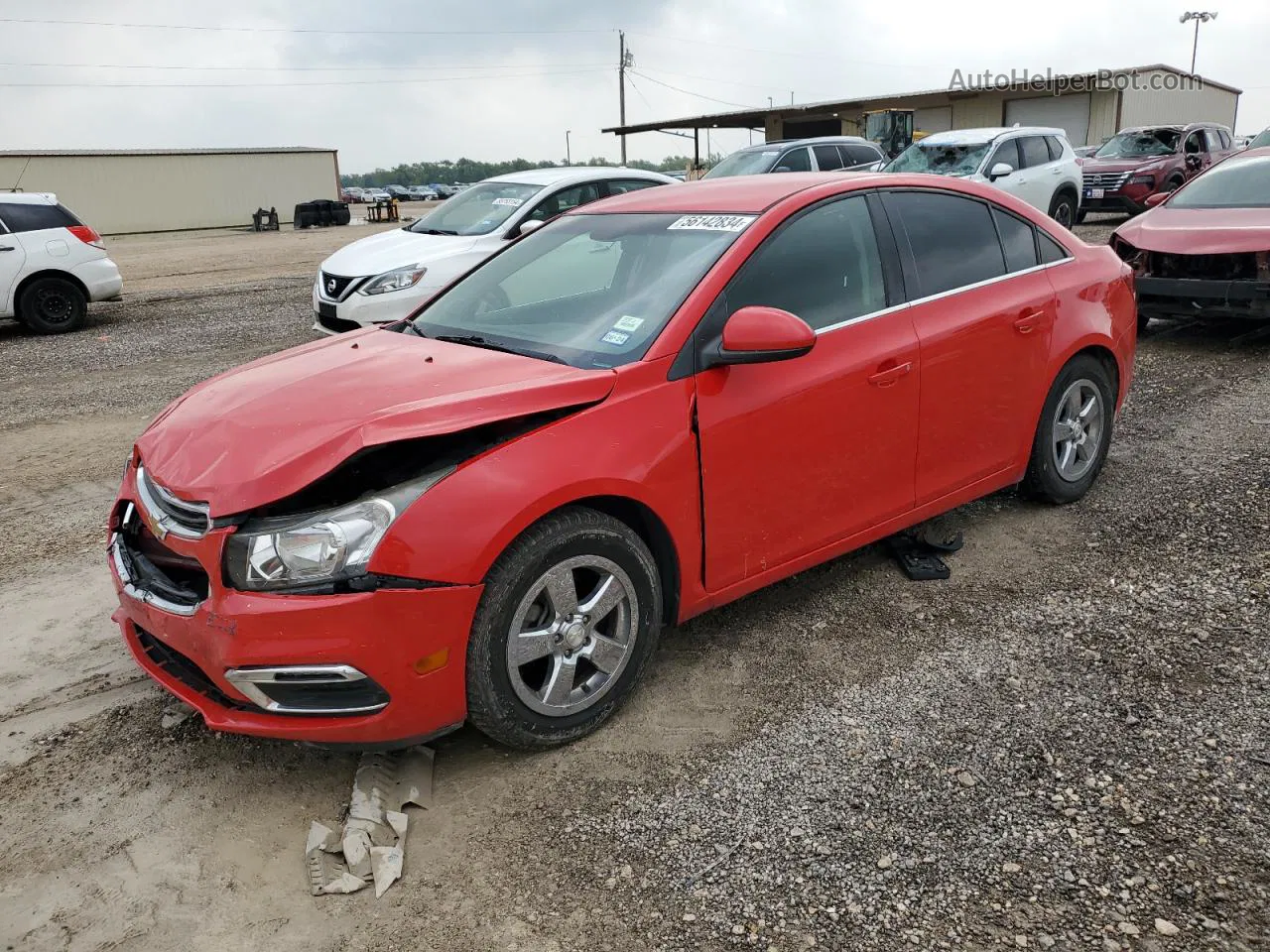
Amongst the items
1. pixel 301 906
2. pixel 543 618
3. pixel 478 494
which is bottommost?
pixel 301 906

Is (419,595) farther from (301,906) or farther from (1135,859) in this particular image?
(1135,859)

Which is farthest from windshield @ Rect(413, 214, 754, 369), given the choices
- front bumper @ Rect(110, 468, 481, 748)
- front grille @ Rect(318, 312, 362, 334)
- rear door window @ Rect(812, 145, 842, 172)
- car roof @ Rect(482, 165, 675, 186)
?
rear door window @ Rect(812, 145, 842, 172)

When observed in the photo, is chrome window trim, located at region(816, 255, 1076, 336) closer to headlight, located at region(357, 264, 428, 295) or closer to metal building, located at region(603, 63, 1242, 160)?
headlight, located at region(357, 264, 428, 295)

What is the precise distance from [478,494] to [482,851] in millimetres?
959

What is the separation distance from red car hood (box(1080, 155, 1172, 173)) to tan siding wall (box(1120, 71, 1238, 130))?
Result: 15.2 metres

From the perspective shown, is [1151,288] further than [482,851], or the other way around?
[1151,288]

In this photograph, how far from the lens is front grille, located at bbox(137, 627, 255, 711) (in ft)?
9.37

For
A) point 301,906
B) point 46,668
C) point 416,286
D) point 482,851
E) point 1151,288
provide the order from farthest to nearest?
point 416,286
point 1151,288
point 46,668
point 482,851
point 301,906

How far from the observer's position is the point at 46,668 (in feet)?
12.3

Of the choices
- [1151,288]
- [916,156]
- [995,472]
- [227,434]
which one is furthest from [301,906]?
[916,156]

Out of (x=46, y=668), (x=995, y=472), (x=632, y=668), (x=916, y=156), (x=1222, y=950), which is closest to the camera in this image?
(x=1222, y=950)

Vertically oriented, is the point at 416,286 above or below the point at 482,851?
above

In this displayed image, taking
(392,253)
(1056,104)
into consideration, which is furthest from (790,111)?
(392,253)

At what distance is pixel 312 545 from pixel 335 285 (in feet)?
22.3
